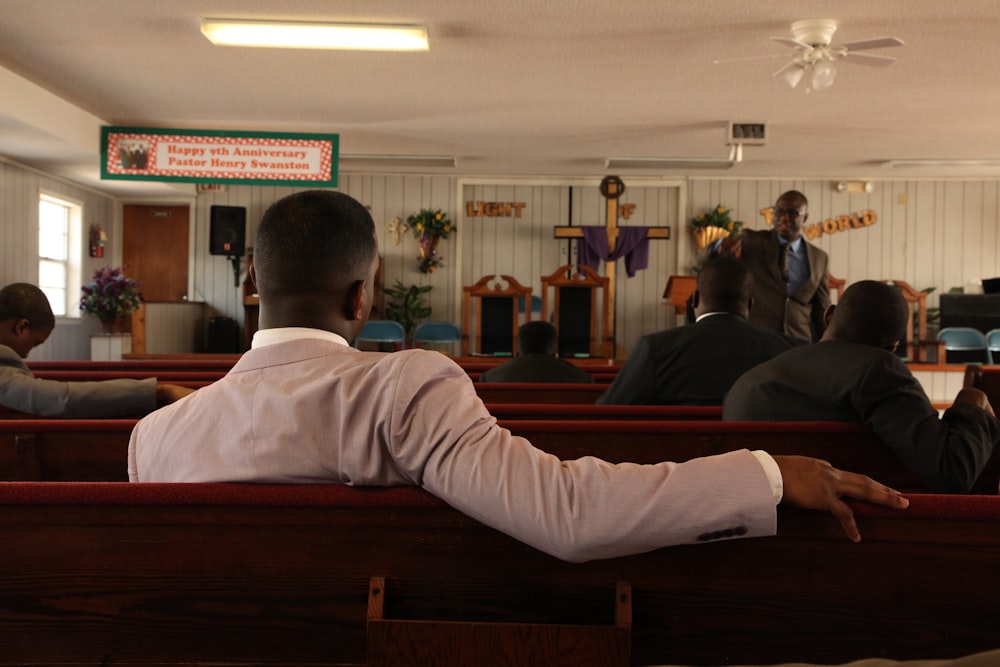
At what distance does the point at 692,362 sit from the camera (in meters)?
2.88

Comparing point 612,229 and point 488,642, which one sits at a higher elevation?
point 612,229

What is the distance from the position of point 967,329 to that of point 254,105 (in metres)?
7.77

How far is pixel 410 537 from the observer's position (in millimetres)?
972

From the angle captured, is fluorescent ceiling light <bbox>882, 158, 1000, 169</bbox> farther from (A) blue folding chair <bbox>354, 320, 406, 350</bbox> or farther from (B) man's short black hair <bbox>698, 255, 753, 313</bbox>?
(B) man's short black hair <bbox>698, 255, 753, 313</bbox>

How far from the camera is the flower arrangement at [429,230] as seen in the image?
35.2 ft

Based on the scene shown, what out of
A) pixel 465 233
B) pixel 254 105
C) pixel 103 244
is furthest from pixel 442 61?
pixel 103 244

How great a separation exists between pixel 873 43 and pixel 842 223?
6.38m

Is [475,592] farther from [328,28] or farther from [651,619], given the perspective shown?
[328,28]

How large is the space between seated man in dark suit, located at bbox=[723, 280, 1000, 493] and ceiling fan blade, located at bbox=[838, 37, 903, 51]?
3.30m

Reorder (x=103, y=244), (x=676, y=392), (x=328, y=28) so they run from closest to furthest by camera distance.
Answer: (x=676, y=392) < (x=328, y=28) < (x=103, y=244)

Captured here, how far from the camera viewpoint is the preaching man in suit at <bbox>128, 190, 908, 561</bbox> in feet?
2.94

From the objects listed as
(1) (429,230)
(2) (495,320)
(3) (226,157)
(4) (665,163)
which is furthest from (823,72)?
(1) (429,230)

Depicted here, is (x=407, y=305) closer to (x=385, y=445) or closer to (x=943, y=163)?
(x=943, y=163)

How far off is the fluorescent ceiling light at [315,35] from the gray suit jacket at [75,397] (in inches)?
134
